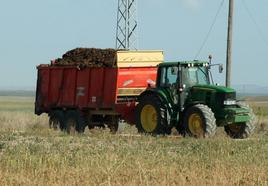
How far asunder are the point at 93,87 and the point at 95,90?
0.16m

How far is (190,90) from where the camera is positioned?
19.5 metres

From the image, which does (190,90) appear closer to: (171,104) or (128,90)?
(171,104)

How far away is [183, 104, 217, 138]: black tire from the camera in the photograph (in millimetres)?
18422

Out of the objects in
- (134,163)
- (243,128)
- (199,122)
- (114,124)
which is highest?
(199,122)

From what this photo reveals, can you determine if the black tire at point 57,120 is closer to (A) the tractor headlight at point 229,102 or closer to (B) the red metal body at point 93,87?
(B) the red metal body at point 93,87

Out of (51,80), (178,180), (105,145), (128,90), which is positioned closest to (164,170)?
(178,180)

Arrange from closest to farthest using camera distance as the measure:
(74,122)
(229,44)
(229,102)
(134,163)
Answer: (134,163) → (229,102) → (74,122) → (229,44)

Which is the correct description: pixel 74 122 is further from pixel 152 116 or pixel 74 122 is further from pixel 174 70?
pixel 174 70

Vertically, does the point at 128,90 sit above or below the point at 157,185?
above

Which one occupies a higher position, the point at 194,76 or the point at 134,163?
the point at 194,76

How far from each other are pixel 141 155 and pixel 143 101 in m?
7.90

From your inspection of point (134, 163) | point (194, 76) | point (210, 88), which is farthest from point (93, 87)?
point (134, 163)

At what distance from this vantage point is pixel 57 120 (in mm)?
23703

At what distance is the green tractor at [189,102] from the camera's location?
1914 centimetres
